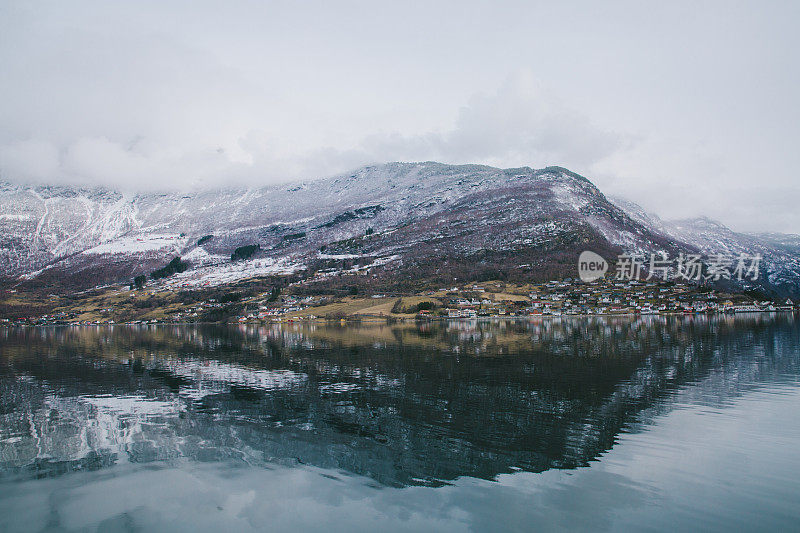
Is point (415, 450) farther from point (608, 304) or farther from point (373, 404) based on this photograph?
point (608, 304)

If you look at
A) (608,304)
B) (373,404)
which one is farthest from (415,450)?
(608,304)

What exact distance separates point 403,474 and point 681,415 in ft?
66.4

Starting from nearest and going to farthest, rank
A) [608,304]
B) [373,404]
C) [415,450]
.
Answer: [415,450] → [373,404] → [608,304]

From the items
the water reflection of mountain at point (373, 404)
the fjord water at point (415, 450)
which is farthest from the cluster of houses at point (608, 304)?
the fjord water at point (415, 450)

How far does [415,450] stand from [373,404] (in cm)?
1212

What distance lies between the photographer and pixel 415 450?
24547 millimetres

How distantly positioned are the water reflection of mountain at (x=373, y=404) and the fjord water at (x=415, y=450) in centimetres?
20

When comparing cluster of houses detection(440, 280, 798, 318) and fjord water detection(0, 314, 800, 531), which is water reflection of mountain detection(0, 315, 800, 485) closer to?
fjord water detection(0, 314, 800, 531)

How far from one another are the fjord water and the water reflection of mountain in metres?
0.20

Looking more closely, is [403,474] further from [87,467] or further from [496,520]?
[87,467]

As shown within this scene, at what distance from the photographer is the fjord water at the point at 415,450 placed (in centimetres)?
1766

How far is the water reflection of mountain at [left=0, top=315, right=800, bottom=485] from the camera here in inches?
961

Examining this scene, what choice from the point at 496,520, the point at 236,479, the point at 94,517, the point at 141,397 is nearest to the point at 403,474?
the point at 496,520

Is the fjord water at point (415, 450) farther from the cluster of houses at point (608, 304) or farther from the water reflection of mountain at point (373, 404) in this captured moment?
the cluster of houses at point (608, 304)
